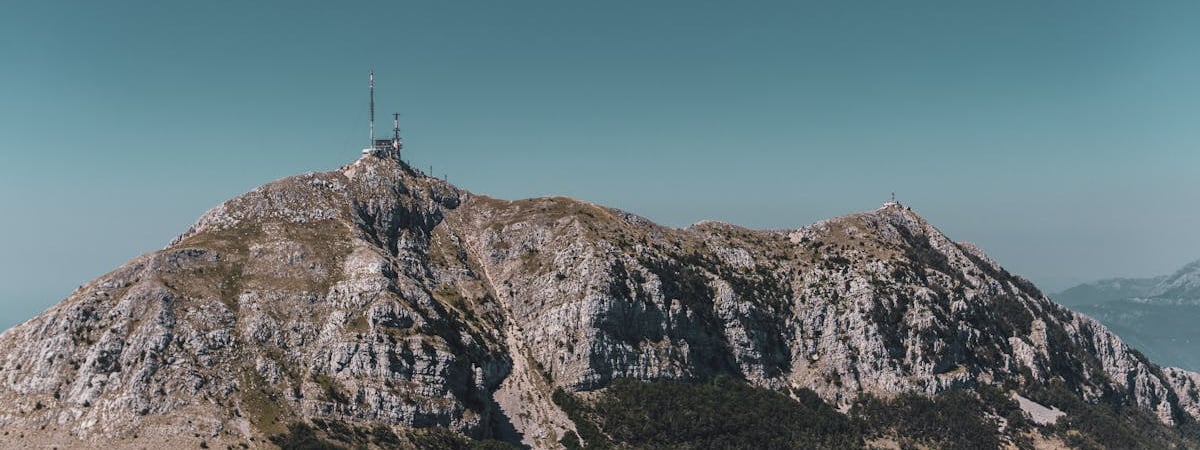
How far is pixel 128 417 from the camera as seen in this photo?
651 ft

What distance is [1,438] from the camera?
190m

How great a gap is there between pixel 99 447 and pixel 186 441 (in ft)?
70.2

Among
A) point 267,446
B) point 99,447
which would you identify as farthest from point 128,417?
point 267,446

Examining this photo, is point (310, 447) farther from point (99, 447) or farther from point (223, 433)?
point (99, 447)

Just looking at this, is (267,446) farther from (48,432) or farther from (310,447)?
(48,432)

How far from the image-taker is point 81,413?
199000mm

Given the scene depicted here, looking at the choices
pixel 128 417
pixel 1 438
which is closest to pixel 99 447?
pixel 128 417

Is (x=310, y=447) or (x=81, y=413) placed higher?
(x=81, y=413)

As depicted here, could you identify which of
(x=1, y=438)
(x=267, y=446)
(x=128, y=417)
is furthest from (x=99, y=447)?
(x=267, y=446)

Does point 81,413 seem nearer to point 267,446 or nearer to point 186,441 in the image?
point 186,441

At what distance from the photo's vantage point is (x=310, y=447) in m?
199

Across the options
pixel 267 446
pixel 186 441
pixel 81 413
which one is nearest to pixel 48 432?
pixel 81 413

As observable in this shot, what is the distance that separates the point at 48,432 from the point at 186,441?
1463 inches

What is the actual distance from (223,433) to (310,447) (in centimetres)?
2457
